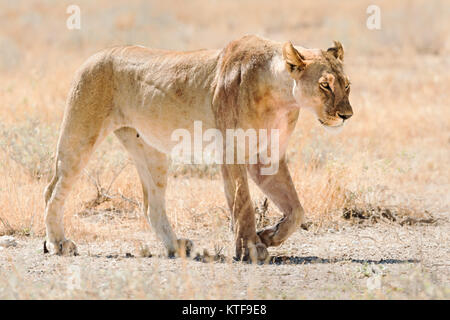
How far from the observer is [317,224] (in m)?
8.16

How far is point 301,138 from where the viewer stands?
1038cm

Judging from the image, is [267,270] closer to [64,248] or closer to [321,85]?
[321,85]

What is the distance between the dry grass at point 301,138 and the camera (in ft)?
27.6

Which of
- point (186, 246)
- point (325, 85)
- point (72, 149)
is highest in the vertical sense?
point (325, 85)

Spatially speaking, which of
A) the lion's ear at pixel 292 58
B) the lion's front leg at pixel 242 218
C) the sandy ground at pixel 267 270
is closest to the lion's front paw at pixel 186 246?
the sandy ground at pixel 267 270

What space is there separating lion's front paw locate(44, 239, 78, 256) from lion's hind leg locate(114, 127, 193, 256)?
750 mm

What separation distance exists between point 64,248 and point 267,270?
1920 mm

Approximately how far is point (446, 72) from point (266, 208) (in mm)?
9024

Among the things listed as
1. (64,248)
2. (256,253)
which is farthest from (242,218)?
(64,248)

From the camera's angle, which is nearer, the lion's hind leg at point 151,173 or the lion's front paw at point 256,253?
the lion's front paw at point 256,253

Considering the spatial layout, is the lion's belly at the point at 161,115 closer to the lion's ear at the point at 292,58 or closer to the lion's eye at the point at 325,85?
the lion's ear at the point at 292,58

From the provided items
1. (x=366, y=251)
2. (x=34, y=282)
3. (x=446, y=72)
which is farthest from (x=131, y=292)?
(x=446, y=72)

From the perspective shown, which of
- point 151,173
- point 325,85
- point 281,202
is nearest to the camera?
point 325,85

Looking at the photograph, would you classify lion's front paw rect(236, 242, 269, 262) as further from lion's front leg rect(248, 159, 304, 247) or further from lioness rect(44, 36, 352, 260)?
lion's front leg rect(248, 159, 304, 247)
